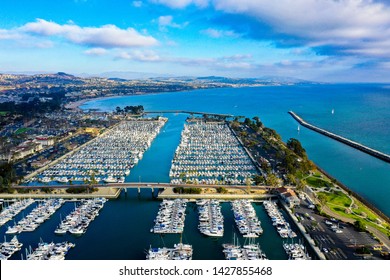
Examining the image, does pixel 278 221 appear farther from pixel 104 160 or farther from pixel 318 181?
pixel 104 160

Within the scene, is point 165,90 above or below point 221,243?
above

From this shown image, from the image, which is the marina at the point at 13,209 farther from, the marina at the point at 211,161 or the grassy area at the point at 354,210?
the grassy area at the point at 354,210

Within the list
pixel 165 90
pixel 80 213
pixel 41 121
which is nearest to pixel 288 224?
pixel 80 213

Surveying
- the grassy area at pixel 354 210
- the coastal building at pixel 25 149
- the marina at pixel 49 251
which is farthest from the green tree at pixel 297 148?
the coastal building at pixel 25 149

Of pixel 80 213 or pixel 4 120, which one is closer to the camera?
pixel 80 213

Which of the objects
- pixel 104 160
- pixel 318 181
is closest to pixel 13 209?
pixel 104 160

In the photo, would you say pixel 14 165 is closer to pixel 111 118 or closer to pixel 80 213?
pixel 80 213
